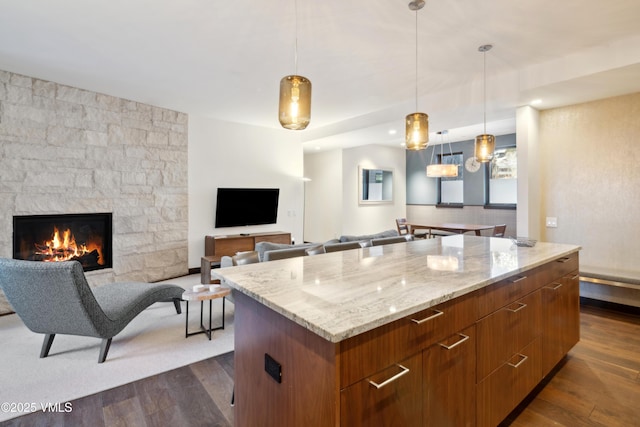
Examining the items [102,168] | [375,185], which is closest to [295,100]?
[102,168]

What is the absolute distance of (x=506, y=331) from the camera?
5.81ft

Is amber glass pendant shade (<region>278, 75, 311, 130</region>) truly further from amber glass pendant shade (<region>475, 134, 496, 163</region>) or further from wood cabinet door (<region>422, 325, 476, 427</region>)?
amber glass pendant shade (<region>475, 134, 496, 163</region>)

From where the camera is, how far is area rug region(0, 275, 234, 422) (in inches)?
86.9

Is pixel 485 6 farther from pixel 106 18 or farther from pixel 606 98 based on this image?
pixel 106 18

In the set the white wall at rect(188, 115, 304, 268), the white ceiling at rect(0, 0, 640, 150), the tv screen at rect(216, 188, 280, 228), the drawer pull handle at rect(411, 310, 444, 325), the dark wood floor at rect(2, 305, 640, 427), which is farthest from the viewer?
the tv screen at rect(216, 188, 280, 228)

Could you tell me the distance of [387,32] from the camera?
290cm

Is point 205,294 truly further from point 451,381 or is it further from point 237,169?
point 237,169

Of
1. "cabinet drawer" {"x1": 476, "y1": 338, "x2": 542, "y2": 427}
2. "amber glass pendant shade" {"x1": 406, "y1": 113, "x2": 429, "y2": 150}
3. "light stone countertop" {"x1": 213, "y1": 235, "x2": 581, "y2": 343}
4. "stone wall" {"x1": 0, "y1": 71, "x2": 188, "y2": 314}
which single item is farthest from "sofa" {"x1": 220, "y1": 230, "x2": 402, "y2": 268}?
"stone wall" {"x1": 0, "y1": 71, "x2": 188, "y2": 314}

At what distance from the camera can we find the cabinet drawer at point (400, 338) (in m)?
1.04

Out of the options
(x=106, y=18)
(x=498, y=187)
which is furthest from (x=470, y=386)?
(x=498, y=187)

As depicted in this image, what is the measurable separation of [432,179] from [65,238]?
790 cm

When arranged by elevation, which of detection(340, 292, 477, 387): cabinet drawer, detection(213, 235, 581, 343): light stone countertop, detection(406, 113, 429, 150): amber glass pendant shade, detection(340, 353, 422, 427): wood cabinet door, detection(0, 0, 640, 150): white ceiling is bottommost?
detection(340, 353, 422, 427): wood cabinet door

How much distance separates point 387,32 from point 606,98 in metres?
3.05

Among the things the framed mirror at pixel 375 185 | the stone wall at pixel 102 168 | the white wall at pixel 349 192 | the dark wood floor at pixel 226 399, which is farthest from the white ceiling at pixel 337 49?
the framed mirror at pixel 375 185
